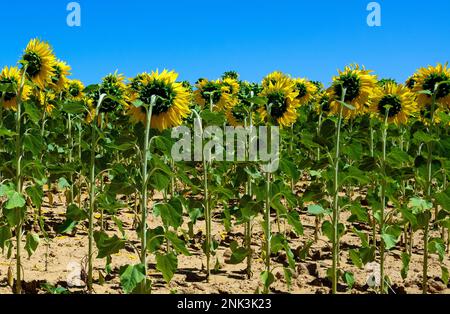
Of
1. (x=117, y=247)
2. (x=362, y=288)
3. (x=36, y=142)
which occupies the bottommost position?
(x=362, y=288)

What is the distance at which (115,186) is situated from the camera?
3.92m

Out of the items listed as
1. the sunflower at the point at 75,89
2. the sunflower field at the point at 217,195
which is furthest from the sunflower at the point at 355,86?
the sunflower at the point at 75,89

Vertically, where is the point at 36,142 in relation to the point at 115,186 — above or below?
above

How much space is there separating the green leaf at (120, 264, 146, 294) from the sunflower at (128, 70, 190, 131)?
104 centimetres

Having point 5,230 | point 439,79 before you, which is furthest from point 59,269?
point 439,79

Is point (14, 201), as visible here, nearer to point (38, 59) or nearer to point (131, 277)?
point (131, 277)

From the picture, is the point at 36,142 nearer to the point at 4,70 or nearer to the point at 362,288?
the point at 4,70

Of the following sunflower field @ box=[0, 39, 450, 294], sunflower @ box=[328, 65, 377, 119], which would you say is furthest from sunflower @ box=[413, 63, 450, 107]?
sunflower @ box=[328, 65, 377, 119]

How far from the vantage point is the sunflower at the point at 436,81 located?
4.68m

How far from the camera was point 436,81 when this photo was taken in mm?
4723

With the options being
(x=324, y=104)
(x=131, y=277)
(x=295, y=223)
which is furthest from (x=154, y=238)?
(x=324, y=104)

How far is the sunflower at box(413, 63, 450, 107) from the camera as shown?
184 inches

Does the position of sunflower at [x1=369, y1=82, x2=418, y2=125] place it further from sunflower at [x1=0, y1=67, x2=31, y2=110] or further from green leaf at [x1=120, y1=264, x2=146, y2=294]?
sunflower at [x1=0, y1=67, x2=31, y2=110]
